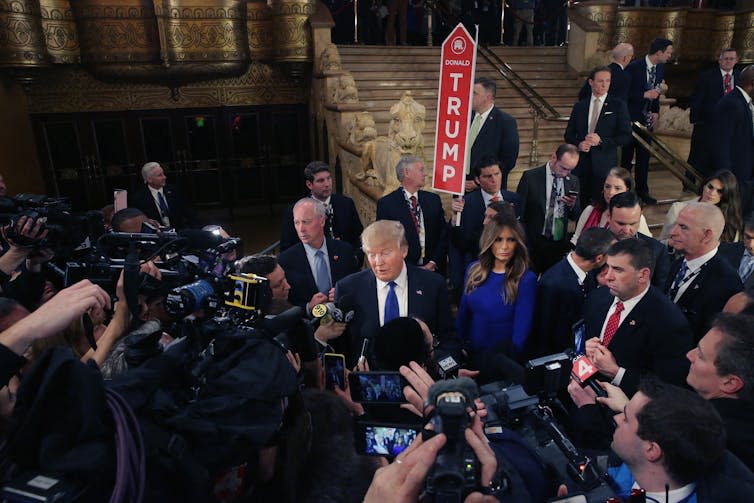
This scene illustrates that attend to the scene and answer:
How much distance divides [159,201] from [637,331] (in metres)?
5.38

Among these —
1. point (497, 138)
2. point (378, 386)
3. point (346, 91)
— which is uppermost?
point (346, 91)

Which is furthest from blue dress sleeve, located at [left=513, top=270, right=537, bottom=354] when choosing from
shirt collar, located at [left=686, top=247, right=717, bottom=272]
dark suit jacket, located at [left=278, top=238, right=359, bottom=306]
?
dark suit jacket, located at [left=278, top=238, right=359, bottom=306]

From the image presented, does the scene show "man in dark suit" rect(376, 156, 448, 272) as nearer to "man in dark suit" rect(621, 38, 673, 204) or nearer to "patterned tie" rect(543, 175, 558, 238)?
"patterned tie" rect(543, 175, 558, 238)

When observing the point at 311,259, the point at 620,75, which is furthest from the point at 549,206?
the point at 620,75

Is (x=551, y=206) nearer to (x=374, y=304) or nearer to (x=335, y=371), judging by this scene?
(x=374, y=304)

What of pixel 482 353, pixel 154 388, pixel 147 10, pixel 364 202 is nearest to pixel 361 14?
pixel 147 10

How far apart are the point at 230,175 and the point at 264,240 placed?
2354 mm

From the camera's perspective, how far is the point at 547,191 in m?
4.73

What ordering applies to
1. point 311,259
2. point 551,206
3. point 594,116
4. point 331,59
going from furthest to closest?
point 331,59, point 594,116, point 551,206, point 311,259

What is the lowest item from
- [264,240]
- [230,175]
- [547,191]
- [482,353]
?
[264,240]

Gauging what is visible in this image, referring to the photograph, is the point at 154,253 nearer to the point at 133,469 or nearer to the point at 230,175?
the point at 133,469

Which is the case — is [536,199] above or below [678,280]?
above

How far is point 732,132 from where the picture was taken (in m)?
5.33

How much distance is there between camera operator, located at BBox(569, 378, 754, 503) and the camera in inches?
61.0
